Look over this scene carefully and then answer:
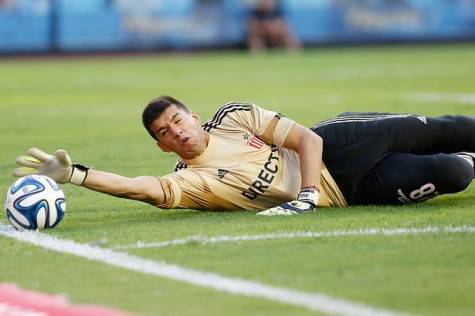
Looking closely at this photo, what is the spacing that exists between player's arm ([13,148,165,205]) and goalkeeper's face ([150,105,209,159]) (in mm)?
279

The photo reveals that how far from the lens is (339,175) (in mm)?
7957

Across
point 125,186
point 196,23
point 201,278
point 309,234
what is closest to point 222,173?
point 125,186

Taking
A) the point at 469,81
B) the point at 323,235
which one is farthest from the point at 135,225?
the point at 469,81

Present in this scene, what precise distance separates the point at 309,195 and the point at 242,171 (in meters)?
0.43

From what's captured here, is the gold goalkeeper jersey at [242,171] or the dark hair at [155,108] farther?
the gold goalkeeper jersey at [242,171]

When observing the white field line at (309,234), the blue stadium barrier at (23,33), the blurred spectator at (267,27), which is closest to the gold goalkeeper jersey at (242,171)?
the white field line at (309,234)

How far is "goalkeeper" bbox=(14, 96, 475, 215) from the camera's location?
301 inches

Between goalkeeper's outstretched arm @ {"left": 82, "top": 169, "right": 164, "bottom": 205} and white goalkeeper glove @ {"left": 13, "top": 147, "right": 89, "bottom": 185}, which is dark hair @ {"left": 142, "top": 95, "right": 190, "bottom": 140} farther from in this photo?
white goalkeeper glove @ {"left": 13, "top": 147, "right": 89, "bottom": 185}

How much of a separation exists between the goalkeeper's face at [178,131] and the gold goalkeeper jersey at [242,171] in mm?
129

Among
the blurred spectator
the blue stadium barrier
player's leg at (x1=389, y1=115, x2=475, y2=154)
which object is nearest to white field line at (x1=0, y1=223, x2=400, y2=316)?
player's leg at (x1=389, y1=115, x2=475, y2=154)

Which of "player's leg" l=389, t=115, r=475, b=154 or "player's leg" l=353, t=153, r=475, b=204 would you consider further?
"player's leg" l=389, t=115, r=475, b=154

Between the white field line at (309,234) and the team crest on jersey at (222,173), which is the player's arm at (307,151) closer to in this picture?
the team crest on jersey at (222,173)

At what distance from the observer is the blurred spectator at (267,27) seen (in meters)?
31.9

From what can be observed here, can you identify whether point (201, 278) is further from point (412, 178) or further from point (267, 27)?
point (267, 27)
